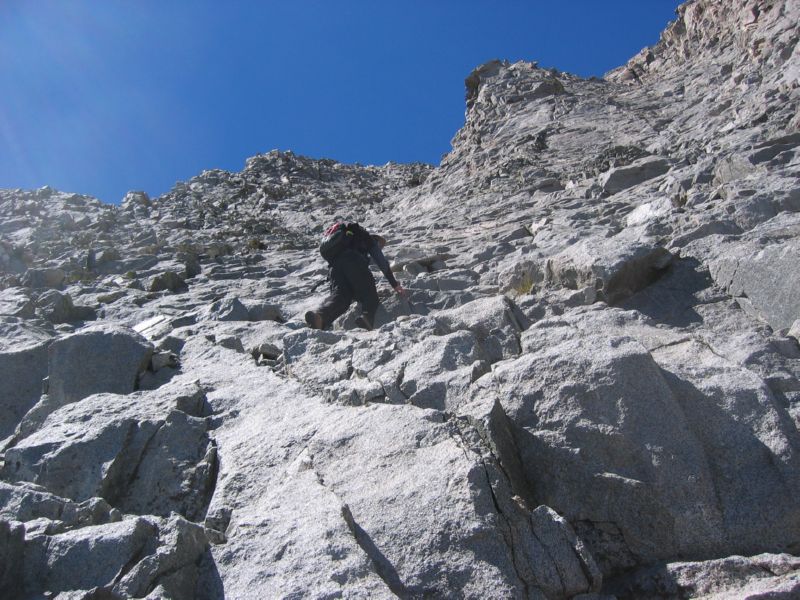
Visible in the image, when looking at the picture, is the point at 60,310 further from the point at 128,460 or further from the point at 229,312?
the point at 128,460

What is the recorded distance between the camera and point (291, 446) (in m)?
5.69

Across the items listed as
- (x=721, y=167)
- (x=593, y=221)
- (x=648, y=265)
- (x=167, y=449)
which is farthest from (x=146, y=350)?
(x=721, y=167)

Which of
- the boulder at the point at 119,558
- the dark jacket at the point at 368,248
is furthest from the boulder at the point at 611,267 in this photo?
the boulder at the point at 119,558

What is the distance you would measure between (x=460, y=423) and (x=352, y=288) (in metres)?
5.51

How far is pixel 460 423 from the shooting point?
Answer: 203 inches

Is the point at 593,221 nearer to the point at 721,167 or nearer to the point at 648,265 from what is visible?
the point at 721,167

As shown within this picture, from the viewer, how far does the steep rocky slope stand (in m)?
4.20

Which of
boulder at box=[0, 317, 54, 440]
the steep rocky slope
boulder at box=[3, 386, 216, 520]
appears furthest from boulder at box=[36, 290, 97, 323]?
boulder at box=[3, 386, 216, 520]

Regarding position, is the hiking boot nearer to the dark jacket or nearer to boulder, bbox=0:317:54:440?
the dark jacket

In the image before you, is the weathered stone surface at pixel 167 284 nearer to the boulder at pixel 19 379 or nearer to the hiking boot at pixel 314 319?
the boulder at pixel 19 379

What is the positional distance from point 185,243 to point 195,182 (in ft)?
72.0

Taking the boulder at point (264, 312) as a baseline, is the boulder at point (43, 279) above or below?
above

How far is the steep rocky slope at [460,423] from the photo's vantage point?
13.8 ft

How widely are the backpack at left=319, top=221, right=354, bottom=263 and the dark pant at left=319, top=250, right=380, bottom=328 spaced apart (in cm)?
22
